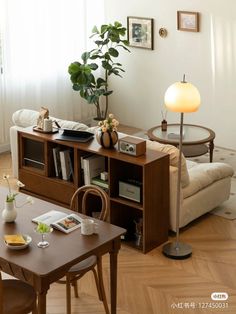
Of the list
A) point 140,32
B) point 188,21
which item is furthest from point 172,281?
point 140,32

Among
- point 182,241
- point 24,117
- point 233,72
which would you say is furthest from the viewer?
point 233,72

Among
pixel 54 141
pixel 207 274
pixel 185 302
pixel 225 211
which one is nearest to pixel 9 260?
pixel 185 302

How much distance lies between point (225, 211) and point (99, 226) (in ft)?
8.35

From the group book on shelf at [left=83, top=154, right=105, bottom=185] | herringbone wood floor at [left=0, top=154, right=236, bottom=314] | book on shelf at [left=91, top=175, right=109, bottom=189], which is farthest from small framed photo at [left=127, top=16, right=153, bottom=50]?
herringbone wood floor at [left=0, top=154, right=236, bottom=314]

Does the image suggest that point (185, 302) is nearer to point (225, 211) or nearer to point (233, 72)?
point (225, 211)

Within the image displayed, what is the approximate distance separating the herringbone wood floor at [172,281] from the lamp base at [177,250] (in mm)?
50

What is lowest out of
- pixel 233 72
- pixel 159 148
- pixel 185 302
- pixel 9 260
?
pixel 185 302

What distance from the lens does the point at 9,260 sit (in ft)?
14.3

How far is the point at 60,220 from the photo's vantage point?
4.86 metres

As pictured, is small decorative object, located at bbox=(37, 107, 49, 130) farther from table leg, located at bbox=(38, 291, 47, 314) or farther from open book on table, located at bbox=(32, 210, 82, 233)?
table leg, located at bbox=(38, 291, 47, 314)

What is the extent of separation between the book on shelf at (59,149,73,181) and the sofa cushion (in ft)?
3.82

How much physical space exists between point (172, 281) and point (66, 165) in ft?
5.68

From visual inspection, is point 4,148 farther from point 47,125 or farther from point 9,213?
point 9,213

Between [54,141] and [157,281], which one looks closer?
[157,281]
